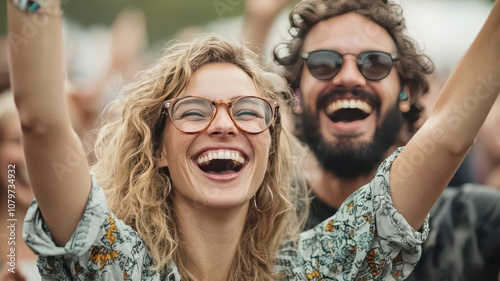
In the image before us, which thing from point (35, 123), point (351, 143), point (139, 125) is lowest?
point (351, 143)

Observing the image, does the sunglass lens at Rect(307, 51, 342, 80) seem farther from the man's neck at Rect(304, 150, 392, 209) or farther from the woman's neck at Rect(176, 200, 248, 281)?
the woman's neck at Rect(176, 200, 248, 281)

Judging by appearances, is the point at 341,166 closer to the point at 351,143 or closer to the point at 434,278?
the point at 351,143

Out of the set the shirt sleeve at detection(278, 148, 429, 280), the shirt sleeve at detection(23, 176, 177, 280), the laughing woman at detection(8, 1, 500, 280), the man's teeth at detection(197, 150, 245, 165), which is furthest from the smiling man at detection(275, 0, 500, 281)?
the shirt sleeve at detection(23, 176, 177, 280)

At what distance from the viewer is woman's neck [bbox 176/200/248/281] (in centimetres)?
220

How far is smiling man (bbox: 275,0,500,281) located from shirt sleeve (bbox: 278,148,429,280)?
20.6 inches

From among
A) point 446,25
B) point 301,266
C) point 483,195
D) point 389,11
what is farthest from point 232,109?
point 446,25

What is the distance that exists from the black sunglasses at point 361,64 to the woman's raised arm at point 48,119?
1.10 meters

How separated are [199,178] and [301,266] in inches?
14.8

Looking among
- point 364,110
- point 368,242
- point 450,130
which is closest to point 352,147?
point 364,110

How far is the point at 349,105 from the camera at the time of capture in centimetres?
266

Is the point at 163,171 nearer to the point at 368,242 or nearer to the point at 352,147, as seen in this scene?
the point at 368,242

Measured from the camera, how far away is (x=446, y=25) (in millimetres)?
3637

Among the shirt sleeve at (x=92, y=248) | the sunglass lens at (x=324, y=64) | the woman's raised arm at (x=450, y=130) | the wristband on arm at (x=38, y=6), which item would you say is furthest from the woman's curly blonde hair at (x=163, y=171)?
the wristband on arm at (x=38, y=6)

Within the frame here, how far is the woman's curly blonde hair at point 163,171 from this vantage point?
219cm
